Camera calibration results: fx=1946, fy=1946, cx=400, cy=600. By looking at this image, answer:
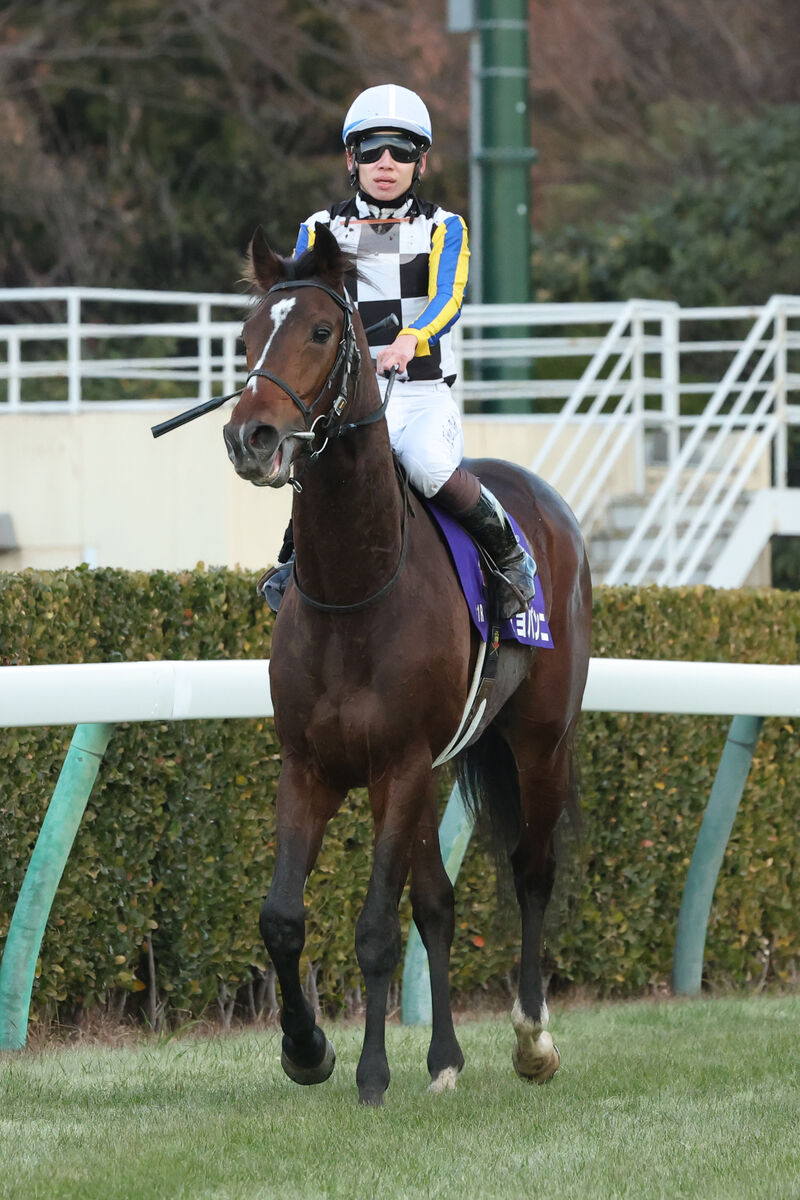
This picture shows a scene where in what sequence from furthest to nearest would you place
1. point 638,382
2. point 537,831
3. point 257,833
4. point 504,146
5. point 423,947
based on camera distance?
point 504,146 < point 638,382 < point 257,833 < point 423,947 < point 537,831

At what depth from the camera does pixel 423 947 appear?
6.51m

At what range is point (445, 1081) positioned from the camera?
5199 mm

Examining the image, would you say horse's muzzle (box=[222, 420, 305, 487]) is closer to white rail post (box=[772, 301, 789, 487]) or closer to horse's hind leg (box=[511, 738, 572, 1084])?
horse's hind leg (box=[511, 738, 572, 1084])

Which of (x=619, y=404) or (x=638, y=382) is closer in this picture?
(x=638, y=382)

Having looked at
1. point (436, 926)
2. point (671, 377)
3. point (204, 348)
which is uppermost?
point (204, 348)

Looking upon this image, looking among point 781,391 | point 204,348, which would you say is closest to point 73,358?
point 204,348

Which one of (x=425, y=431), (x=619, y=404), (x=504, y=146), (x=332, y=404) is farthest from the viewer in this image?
(x=619, y=404)

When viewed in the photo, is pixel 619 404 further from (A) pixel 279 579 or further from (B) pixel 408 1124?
(B) pixel 408 1124

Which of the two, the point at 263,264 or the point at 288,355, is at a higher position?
the point at 263,264

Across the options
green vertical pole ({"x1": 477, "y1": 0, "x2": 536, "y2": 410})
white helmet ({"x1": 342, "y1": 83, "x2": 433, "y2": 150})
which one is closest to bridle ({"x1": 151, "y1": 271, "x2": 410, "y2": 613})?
white helmet ({"x1": 342, "y1": 83, "x2": 433, "y2": 150})

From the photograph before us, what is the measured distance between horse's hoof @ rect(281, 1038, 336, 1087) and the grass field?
44mm

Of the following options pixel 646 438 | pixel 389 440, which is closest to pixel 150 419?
pixel 646 438

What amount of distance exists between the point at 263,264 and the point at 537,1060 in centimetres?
234

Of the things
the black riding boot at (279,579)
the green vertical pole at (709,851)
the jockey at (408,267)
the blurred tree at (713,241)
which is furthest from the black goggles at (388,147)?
the blurred tree at (713,241)
